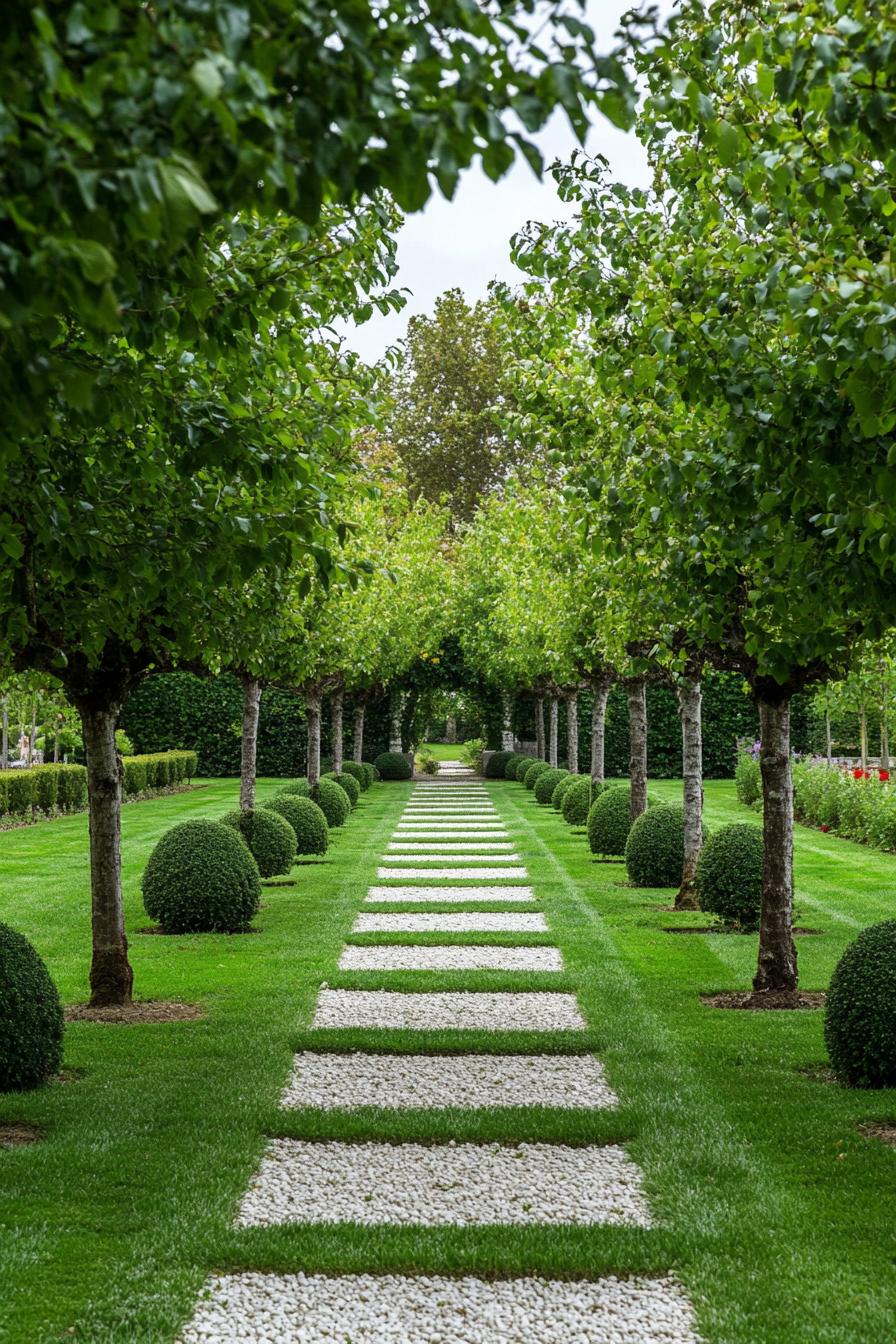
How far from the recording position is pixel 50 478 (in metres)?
4.99

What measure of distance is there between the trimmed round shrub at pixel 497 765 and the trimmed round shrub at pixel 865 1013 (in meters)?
33.7

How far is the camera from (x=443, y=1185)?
5.82 m

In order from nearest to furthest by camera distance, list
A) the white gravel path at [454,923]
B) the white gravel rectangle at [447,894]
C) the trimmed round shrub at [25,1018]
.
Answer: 1. the trimmed round shrub at [25,1018]
2. the white gravel path at [454,923]
3. the white gravel rectangle at [447,894]

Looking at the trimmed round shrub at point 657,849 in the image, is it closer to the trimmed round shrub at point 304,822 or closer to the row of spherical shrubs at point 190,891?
the row of spherical shrubs at point 190,891

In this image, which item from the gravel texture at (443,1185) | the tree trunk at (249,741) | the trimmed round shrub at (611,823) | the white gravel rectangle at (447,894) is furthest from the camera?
the trimmed round shrub at (611,823)

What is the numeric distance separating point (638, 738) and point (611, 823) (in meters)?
1.83

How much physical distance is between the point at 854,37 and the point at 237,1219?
5.08 m

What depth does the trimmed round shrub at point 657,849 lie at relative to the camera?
15062mm

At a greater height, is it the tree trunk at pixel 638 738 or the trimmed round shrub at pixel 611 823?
the tree trunk at pixel 638 738

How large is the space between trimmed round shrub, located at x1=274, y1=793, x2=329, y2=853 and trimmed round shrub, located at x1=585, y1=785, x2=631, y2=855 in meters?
4.10

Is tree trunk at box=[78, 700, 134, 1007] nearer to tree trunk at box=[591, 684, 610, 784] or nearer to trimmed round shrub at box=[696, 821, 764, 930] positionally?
trimmed round shrub at box=[696, 821, 764, 930]

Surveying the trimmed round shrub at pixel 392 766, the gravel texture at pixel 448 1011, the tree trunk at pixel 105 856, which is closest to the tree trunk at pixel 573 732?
the trimmed round shrub at pixel 392 766

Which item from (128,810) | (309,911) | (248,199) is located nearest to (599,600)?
(309,911)

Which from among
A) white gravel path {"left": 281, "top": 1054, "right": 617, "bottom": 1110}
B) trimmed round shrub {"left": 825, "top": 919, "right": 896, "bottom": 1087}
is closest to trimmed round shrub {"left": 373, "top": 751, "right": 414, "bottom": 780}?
white gravel path {"left": 281, "top": 1054, "right": 617, "bottom": 1110}
